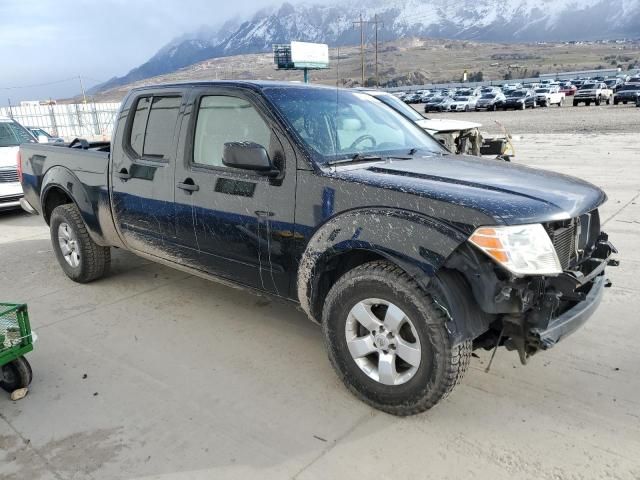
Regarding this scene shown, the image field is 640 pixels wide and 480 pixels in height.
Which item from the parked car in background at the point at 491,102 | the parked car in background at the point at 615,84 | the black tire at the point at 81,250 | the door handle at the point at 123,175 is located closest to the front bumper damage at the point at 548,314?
the door handle at the point at 123,175

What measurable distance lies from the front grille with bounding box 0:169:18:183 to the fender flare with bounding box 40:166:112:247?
173 inches

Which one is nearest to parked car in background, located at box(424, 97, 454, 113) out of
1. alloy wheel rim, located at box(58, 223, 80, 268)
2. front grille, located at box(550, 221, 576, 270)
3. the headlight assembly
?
alloy wheel rim, located at box(58, 223, 80, 268)

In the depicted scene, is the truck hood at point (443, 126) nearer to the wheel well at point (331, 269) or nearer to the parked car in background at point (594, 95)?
the wheel well at point (331, 269)

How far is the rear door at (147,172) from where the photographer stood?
4156mm

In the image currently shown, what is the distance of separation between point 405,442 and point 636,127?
2273 cm

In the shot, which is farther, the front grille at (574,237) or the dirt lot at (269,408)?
the front grille at (574,237)

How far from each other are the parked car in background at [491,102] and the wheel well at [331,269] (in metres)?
45.0

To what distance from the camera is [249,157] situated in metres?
3.30

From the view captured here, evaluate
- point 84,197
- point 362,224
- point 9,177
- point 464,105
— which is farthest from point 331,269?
point 464,105

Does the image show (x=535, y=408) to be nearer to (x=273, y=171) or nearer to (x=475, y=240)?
(x=475, y=240)

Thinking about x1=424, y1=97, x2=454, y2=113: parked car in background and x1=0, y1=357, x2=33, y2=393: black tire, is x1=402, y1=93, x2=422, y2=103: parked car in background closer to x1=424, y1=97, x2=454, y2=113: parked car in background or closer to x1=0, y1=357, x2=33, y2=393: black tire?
x1=424, y1=97, x2=454, y2=113: parked car in background

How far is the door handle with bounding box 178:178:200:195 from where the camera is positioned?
12.7 ft

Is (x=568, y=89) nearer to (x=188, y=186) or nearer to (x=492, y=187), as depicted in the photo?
(x=188, y=186)

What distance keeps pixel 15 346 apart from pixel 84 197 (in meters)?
2.02
